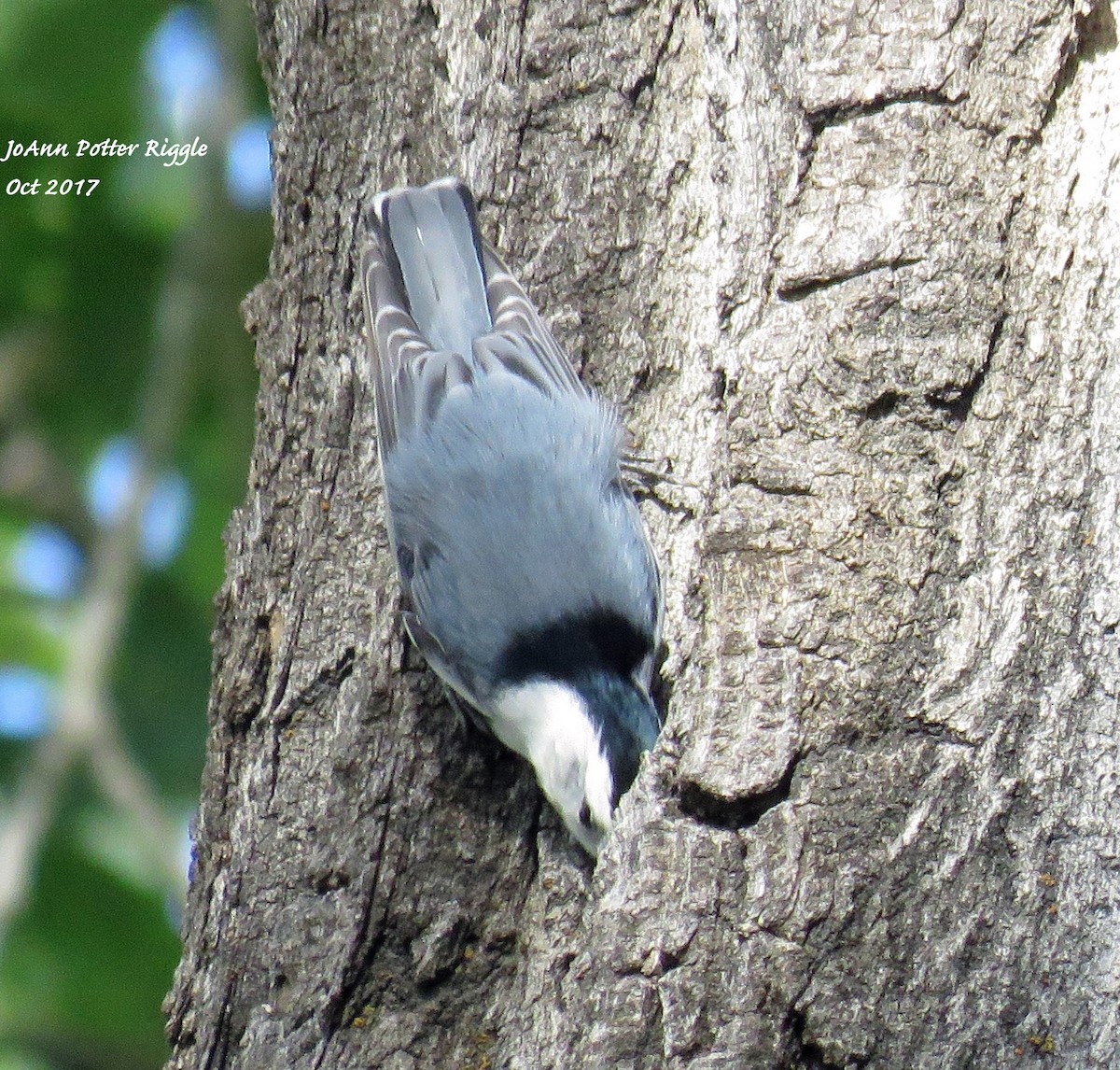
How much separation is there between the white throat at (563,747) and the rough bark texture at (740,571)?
0.06m

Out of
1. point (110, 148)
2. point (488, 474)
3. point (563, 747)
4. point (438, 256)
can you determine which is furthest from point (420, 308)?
point (110, 148)

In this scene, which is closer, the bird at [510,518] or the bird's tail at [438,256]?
the bird at [510,518]

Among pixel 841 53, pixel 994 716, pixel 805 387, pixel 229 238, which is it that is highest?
pixel 229 238

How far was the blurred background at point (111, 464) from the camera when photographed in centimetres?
303

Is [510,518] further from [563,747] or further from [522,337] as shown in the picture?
[563,747]

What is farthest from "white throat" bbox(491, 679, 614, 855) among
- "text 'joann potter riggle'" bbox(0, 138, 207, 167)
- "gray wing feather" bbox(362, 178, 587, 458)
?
"text 'joann potter riggle'" bbox(0, 138, 207, 167)

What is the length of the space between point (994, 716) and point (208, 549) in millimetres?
2351

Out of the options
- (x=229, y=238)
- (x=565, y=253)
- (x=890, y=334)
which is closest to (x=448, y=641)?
(x=565, y=253)

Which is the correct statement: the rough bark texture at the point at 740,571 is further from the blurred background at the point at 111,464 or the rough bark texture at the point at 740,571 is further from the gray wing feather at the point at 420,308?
the blurred background at the point at 111,464

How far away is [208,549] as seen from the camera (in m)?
3.60

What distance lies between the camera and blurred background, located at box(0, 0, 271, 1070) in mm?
3033

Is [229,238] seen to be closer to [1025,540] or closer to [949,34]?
[949,34]

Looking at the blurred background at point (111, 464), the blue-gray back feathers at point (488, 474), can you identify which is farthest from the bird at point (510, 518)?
the blurred background at point (111, 464)

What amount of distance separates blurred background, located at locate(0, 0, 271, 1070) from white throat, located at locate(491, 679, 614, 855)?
1038mm
